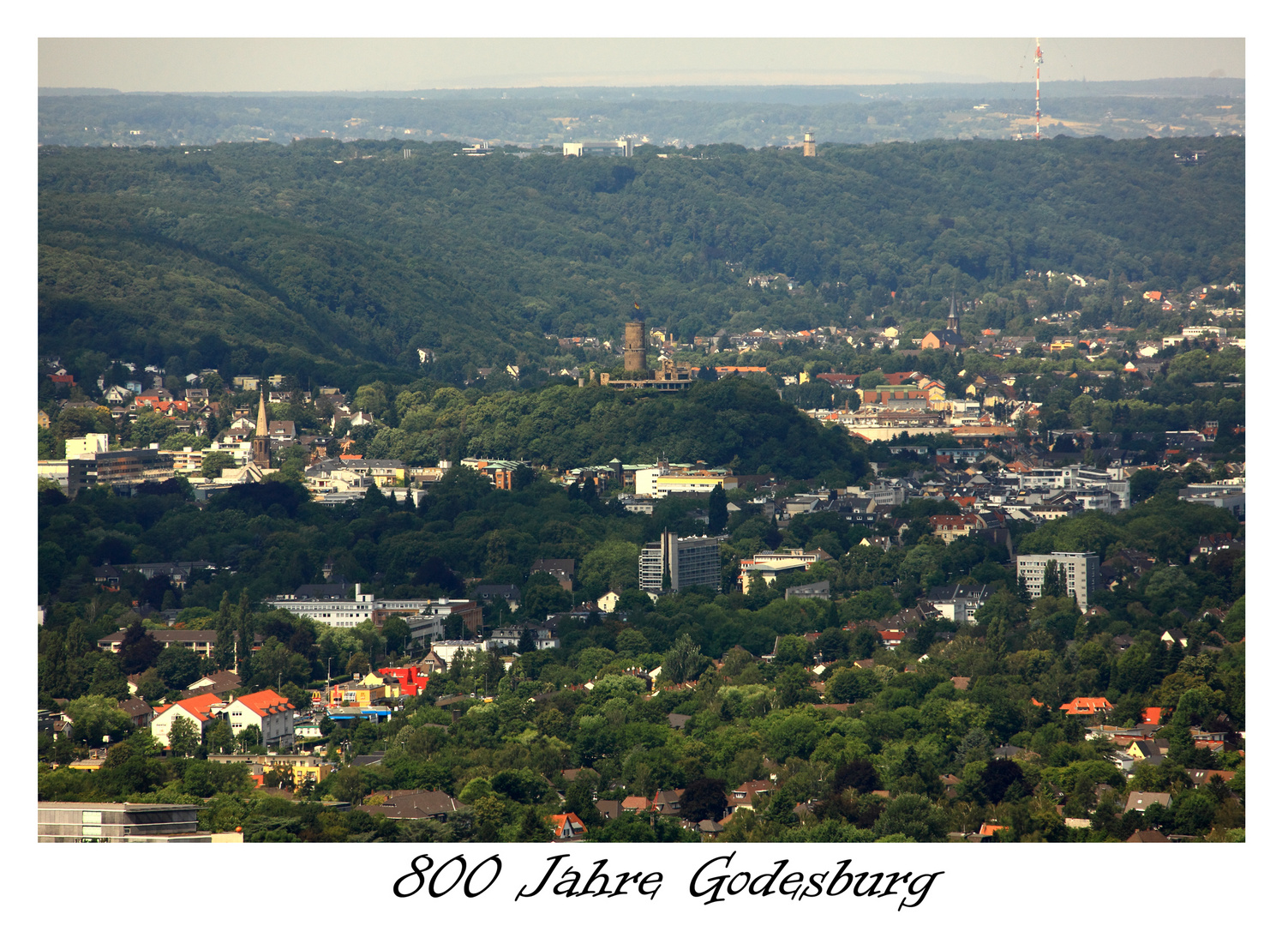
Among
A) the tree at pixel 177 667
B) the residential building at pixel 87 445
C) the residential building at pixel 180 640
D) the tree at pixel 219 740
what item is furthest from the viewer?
the residential building at pixel 87 445

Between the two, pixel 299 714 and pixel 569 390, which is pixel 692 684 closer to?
pixel 299 714

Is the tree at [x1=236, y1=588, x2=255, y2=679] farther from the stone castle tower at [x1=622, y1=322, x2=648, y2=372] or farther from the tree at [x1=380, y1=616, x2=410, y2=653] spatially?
the stone castle tower at [x1=622, y1=322, x2=648, y2=372]

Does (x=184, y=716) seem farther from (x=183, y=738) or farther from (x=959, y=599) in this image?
(x=959, y=599)

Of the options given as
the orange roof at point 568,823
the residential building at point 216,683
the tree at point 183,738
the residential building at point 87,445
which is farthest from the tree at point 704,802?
the residential building at point 87,445

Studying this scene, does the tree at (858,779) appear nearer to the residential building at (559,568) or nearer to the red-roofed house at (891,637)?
the red-roofed house at (891,637)

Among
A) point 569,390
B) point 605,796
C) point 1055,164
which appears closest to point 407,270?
point 569,390

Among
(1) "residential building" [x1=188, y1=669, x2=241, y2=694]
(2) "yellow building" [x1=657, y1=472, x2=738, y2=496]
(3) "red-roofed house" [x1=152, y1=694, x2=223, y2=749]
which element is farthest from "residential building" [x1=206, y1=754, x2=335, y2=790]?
(2) "yellow building" [x1=657, y1=472, x2=738, y2=496]

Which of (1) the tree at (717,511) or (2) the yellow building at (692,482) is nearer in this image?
(1) the tree at (717,511)
